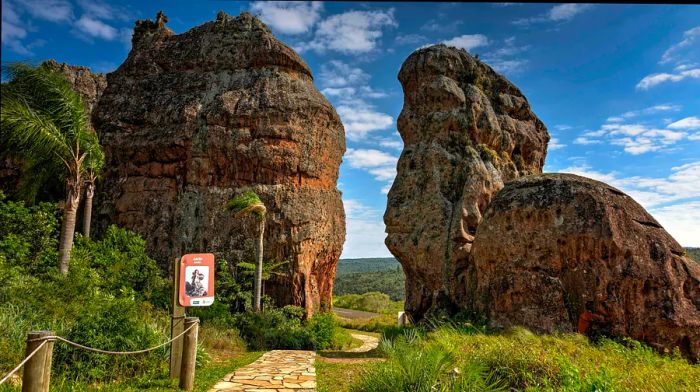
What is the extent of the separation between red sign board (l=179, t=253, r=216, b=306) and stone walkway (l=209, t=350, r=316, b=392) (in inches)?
60.7

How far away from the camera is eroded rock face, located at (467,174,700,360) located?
413 inches

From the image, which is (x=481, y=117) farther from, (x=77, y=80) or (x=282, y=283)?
(x=77, y=80)

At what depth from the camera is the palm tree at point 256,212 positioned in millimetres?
17438

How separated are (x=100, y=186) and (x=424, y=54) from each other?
17.3 metres

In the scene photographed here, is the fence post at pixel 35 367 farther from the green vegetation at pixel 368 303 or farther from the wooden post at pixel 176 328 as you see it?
the green vegetation at pixel 368 303

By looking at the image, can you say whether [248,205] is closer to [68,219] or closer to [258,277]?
[258,277]

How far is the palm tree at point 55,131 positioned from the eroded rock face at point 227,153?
578cm

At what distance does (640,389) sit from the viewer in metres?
5.77

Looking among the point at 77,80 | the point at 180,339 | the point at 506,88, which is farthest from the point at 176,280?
the point at 77,80

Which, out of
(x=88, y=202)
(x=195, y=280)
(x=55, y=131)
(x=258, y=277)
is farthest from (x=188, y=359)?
(x=88, y=202)

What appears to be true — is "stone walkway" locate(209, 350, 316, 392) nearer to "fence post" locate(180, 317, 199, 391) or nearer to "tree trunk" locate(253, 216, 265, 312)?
"fence post" locate(180, 317, 199, 391)

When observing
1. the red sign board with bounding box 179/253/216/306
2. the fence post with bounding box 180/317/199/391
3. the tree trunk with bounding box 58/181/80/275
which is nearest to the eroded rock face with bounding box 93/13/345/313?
the tree trunk with bounding box 58/181/80/275

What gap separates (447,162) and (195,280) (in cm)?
1108

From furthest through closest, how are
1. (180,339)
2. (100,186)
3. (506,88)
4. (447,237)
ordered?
(100,186), (506,88), (447,237), (180,339)
